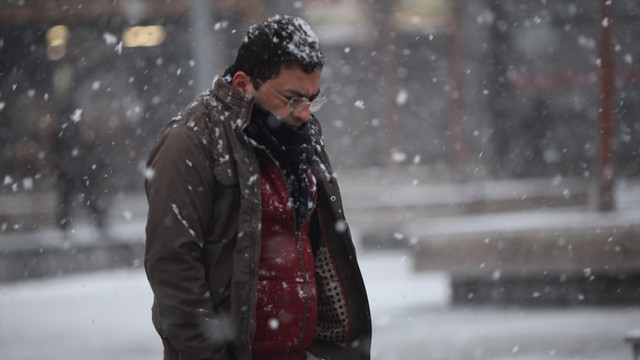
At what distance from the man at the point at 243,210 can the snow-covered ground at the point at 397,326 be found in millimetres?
3777

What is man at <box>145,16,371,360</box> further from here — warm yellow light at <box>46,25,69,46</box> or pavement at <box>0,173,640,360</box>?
warm yellow light at <box>46,25,69,46</box>

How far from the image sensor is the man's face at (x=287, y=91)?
7.14ft

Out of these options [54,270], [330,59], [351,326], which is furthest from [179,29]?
[351,326]

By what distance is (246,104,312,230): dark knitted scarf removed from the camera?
2.22 m

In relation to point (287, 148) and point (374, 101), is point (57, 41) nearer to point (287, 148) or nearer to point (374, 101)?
point (374, 101)

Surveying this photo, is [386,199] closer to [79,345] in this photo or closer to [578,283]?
[578,283]

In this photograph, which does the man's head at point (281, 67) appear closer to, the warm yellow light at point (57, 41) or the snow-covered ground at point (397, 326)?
the snow-covered ground at point (397, 326)

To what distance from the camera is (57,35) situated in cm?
1578

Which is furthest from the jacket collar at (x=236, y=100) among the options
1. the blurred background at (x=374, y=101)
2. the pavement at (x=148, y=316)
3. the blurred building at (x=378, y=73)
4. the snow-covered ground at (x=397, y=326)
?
the blurred building at (x=378, y=73)

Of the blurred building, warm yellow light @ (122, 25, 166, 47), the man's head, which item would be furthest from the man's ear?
warm yellow light @ (122, 25, 166, 47)

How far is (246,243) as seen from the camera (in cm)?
212

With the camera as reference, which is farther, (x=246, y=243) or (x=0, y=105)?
(x=0, y=105)

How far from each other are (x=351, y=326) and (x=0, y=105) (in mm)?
15320

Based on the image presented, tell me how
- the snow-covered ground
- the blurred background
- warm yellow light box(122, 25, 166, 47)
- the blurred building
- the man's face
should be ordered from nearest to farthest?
1. the man's face
2. the snow-covered ground
3. the blurred background
4. the blurred building
5. warm yellow light box(122, 25, 166, 47)
